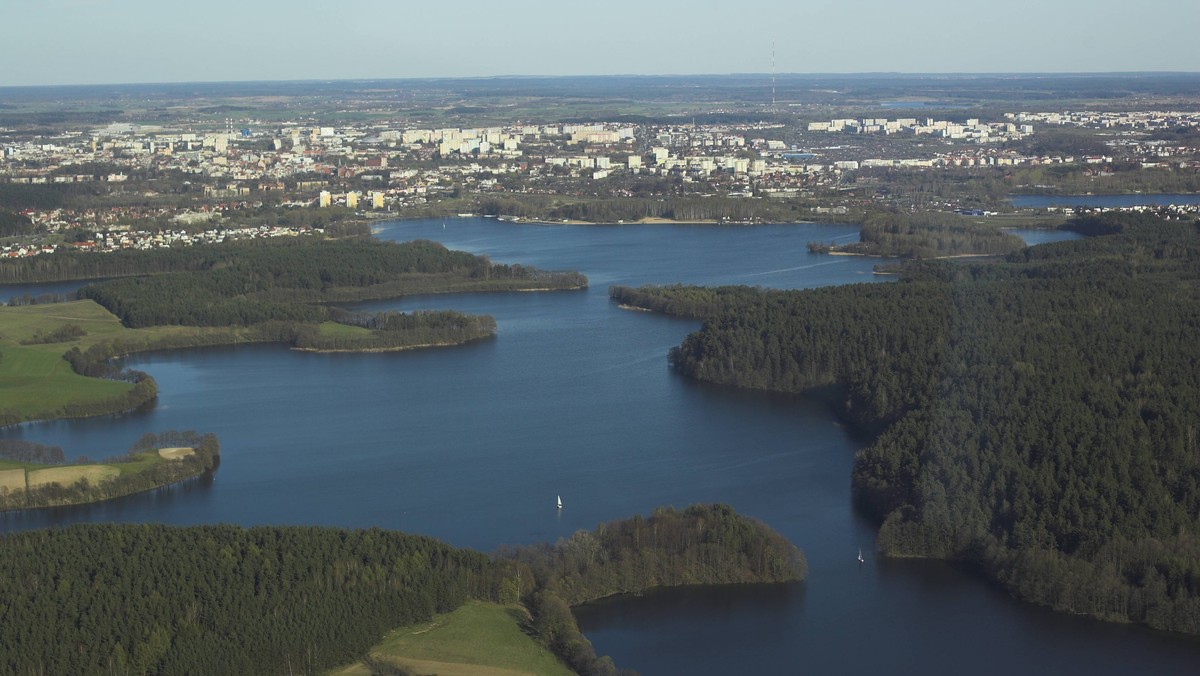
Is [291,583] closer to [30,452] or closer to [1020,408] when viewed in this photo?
[30,452]

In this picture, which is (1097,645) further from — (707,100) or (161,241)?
(707,100)

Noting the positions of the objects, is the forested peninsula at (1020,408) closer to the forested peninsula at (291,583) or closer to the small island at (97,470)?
the forested peninsula at (291,583)

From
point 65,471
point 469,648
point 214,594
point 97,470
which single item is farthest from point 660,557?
point 65,471

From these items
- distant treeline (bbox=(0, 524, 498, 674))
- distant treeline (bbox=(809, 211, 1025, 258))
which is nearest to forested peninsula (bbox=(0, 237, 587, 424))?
distant treeline (bbox=(0, 524, 498, 674))

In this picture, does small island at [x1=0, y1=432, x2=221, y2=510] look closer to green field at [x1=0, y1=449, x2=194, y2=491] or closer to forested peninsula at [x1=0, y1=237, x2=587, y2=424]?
green field at [x1=0, y1=449, x2=194, y2=491]

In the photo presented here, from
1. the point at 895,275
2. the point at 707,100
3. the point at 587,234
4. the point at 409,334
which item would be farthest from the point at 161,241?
the point at 707,100
